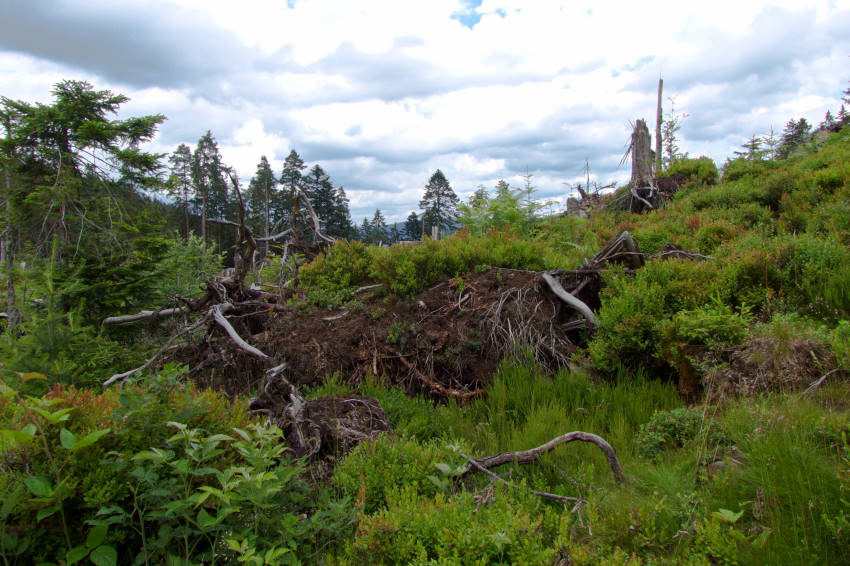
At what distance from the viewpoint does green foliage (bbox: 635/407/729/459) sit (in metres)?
3.29

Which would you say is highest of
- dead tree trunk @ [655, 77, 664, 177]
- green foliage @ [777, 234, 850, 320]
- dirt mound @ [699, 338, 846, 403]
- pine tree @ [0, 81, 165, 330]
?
dead tree trunk @ [655, 77, 664, 177]

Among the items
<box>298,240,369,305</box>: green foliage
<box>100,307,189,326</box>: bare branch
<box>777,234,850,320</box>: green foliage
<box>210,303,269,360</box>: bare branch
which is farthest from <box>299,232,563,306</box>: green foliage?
<box>777,234,850,320</box>: green foliage

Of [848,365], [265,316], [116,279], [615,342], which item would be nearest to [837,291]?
[848,365]

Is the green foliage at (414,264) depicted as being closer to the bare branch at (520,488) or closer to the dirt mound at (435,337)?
the dirt mound at (435,337)

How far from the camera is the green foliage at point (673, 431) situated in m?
3.29

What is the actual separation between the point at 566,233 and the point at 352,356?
674 cm

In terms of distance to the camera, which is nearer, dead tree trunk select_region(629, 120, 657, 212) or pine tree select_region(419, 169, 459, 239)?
dead tree trunk select_region(629, 120, 657, 212)

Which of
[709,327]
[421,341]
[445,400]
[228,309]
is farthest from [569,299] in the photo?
[228,309]

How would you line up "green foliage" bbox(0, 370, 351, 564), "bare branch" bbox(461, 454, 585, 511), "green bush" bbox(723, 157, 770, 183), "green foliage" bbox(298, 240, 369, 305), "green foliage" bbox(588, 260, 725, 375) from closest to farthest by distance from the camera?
"green foliage" bbox(0, 370, 351, 564)
"bare branch" bbox(461, 454, 585, 511)
"green foliage" bbox(588, 260, 725, 375)
"green foliage" bbox(298, 240, 369, 305)
"green bush" bbox(723, 157, 770, 183)

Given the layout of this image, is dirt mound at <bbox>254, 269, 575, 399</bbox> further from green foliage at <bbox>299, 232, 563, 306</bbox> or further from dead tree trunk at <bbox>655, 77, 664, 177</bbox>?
dead tree trunk at <bbox>655, 77, 664, 177</bbox>

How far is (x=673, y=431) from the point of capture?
144 inches

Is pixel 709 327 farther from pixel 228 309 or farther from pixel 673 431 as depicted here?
pixel 228 309

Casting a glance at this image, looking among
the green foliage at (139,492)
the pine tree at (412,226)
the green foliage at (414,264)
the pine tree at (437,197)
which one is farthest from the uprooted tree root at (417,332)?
the pine tree at (412,226)

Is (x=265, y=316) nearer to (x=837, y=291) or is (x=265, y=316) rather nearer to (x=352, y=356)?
(x=352, y=356)
